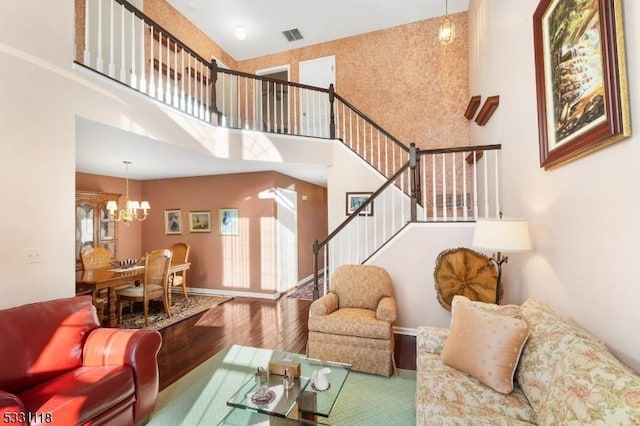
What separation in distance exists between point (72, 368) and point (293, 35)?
6.38 metres

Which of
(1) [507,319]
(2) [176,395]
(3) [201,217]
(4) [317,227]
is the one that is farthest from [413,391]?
(4) [317,227]

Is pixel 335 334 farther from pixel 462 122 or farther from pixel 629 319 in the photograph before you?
pixel 462 122

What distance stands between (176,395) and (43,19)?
3.27 m

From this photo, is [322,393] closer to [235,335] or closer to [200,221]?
[235,335]

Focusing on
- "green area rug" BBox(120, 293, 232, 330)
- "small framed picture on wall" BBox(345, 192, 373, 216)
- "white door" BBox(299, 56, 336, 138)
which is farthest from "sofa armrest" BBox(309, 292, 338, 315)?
"white door" BBox(299, 56, 336, 138)

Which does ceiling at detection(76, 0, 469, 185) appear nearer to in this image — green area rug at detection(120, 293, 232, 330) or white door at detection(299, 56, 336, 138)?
white door at detection(299, 56, 336, 138)

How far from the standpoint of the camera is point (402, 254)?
11.7 ft

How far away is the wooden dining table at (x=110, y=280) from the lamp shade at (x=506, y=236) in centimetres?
428

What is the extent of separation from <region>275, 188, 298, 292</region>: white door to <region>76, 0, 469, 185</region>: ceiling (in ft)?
1.75

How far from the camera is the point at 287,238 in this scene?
6062 millimetres

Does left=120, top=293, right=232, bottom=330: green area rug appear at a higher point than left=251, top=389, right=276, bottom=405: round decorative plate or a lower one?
lower

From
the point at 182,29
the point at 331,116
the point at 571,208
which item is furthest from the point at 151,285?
the point at 571,208

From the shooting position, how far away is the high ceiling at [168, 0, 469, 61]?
513cm

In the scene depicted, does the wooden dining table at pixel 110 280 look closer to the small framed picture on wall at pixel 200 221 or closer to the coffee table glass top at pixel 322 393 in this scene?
the small framed picture on wall at pixel 200 221
